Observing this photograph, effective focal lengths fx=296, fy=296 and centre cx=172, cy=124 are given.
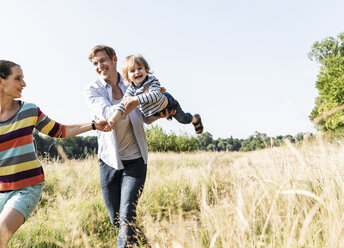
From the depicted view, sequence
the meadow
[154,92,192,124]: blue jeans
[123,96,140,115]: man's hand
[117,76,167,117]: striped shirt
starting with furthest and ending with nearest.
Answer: [154,92,192,124]: blue jeans → [117,76,167,117]: striped shirt → [123,96,140,115]: man's hand → the meadow

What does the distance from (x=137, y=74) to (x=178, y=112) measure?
2.43ft

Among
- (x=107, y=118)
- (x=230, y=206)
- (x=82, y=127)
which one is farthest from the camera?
(x=82, y=127)

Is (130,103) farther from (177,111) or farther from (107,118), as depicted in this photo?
(177,111)

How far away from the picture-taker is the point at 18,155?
2.58m

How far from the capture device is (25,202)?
8.02 feet

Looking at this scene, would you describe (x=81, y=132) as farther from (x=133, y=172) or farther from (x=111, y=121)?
(x=133, y=172)

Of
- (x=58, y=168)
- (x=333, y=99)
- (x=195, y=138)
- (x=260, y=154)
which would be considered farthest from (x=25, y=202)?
(x=195, y=138)

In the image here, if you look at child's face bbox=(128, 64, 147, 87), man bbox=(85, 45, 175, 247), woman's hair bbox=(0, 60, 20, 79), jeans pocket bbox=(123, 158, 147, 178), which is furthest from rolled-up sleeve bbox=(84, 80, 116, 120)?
woman's hair bbox=(0, 60, 20, 79)

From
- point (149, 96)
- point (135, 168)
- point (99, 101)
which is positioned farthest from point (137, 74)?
point (135, 168)

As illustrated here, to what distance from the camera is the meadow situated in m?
1.90

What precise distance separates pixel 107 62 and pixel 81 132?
2.71ft

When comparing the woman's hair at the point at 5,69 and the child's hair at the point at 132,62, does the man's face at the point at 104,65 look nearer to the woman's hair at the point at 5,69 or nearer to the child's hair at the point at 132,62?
the child's hair at the point at 132,62

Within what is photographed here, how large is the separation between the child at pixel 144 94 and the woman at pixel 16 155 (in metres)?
0.78

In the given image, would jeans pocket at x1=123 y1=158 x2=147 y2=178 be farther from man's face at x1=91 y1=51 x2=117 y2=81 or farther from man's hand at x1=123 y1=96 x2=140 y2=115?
man's face at x1=91 y1=51 x2=117 y2=81
